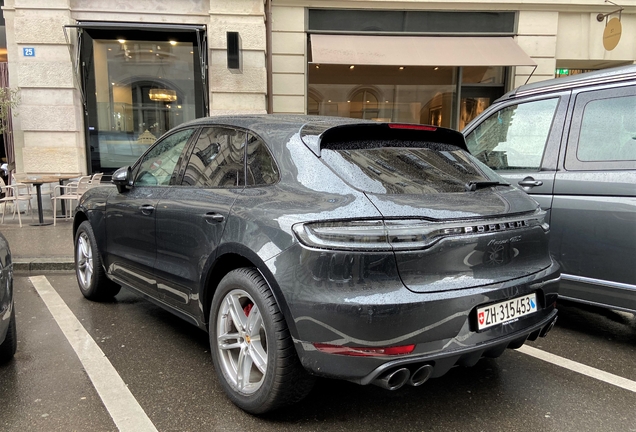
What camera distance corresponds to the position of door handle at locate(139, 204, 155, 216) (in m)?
3.27

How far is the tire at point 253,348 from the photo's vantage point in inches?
87.7

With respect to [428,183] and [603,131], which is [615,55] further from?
[428,183]

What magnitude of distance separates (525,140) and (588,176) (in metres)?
0.71

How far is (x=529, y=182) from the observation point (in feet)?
12.0

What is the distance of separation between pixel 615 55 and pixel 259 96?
841 cm

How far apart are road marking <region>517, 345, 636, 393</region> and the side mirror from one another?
320cm

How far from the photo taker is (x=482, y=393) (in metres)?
2.73

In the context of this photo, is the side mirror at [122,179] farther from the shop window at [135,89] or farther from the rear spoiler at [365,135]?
the shop window at [135,89]

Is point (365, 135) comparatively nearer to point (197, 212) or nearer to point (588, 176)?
point (197, 212)

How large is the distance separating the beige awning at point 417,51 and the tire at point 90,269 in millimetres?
6507

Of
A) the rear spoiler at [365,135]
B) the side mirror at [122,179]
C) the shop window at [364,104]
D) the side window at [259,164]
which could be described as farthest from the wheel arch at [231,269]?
the shop window at [364,104]

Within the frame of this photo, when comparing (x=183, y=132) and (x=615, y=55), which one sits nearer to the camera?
(x=183, y=132)

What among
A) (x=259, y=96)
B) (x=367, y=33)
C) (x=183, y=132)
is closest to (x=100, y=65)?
(x=259, y=96)

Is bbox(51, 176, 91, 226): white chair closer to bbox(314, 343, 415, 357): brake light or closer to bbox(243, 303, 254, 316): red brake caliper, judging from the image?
bbox(243, 303, 254, 316): red brake caliper
